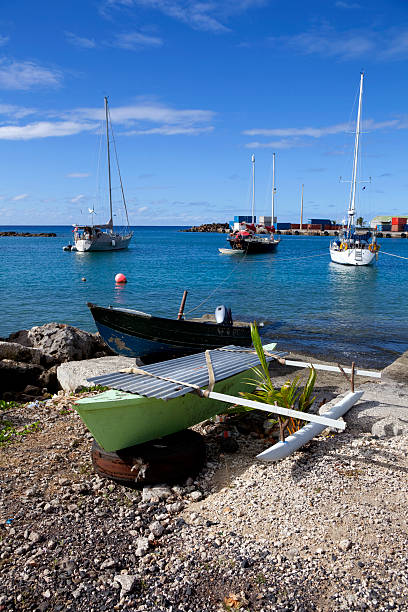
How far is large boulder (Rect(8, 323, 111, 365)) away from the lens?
44.5ft

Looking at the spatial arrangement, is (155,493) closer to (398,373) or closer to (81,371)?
(81,371)

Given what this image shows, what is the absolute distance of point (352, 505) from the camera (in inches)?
219

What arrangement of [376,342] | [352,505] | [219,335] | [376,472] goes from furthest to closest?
[376,342] → [219,335] → [376,472] → [352,505]

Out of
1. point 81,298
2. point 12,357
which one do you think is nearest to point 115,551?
point 12,357

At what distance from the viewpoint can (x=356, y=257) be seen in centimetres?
5066

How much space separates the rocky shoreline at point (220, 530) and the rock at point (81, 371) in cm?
292

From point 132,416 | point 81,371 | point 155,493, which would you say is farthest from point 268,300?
point 155,493

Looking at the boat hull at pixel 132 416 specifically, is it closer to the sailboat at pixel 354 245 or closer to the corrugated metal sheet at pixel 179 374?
the corrugated metal sheet at pixel 179 374

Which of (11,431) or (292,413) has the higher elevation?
(292,413)

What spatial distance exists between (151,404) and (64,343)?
7.76m

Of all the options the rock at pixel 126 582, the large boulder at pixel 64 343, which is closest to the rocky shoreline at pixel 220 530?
the rock at pixel 126 582

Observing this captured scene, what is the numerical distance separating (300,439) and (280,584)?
233 centimetres

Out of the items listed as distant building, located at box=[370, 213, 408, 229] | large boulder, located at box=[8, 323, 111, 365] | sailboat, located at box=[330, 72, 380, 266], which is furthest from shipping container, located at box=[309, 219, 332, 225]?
large boulder, located at box=[8, 323, 111, 365]

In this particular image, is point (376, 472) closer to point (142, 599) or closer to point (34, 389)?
point (142, 599)
